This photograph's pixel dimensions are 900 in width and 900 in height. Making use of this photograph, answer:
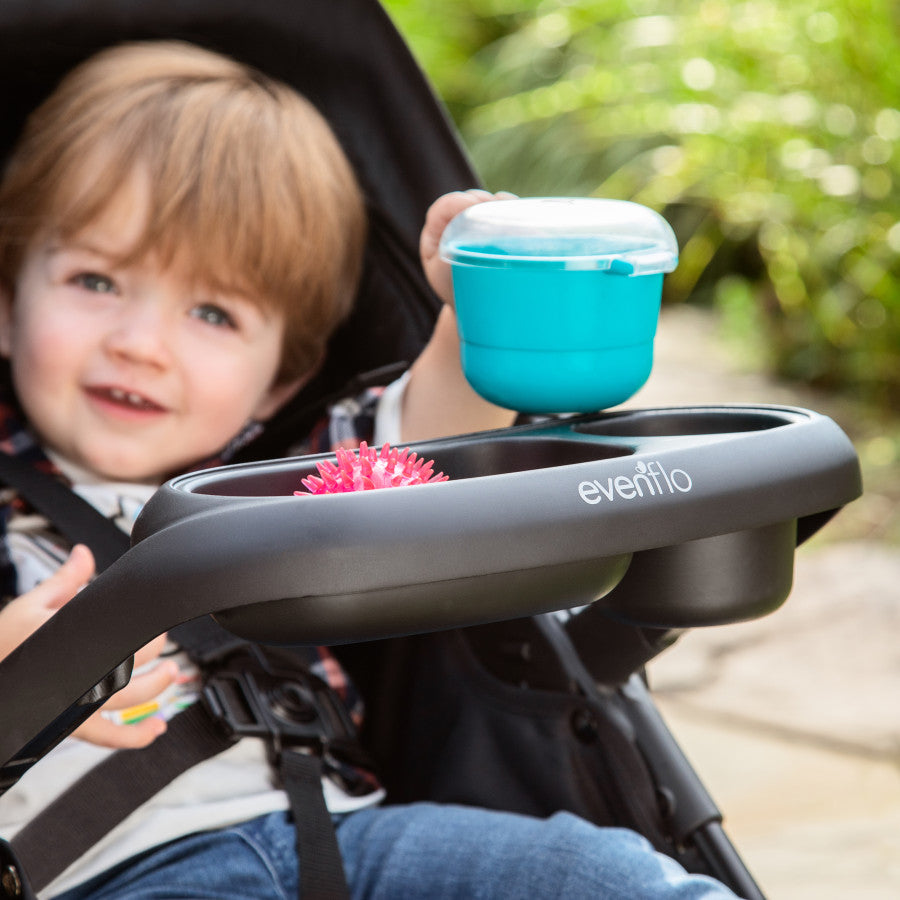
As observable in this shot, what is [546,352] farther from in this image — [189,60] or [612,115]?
[612,115]

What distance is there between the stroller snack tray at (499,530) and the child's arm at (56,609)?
0.19 metres

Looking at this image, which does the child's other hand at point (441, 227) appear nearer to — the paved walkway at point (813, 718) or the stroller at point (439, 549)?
the stroller at point (439, 549)

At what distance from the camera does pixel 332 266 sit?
1232mm

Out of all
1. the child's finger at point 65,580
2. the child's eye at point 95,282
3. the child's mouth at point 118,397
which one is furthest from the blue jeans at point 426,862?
the child's eye at point 95,282

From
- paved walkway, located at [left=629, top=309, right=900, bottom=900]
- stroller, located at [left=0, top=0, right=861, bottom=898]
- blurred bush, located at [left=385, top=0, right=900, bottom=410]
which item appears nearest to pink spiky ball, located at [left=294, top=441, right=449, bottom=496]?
stroller, located at [left=0, top=0, right=861, bottom=898]

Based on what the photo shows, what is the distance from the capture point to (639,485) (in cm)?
63

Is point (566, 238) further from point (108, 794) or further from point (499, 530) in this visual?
point (108, 794)

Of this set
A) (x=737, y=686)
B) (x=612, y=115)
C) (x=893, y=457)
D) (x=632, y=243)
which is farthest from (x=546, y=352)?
(x=612, y=115)

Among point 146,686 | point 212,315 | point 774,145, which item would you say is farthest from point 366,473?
point 774,145

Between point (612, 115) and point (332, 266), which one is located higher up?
point (332, 266)

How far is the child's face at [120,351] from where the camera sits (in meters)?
1.08

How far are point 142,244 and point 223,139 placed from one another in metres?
0.13

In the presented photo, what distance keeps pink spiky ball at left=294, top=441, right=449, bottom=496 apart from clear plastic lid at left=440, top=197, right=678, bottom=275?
0.45 ft

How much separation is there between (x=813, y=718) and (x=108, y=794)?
1.27 metres
